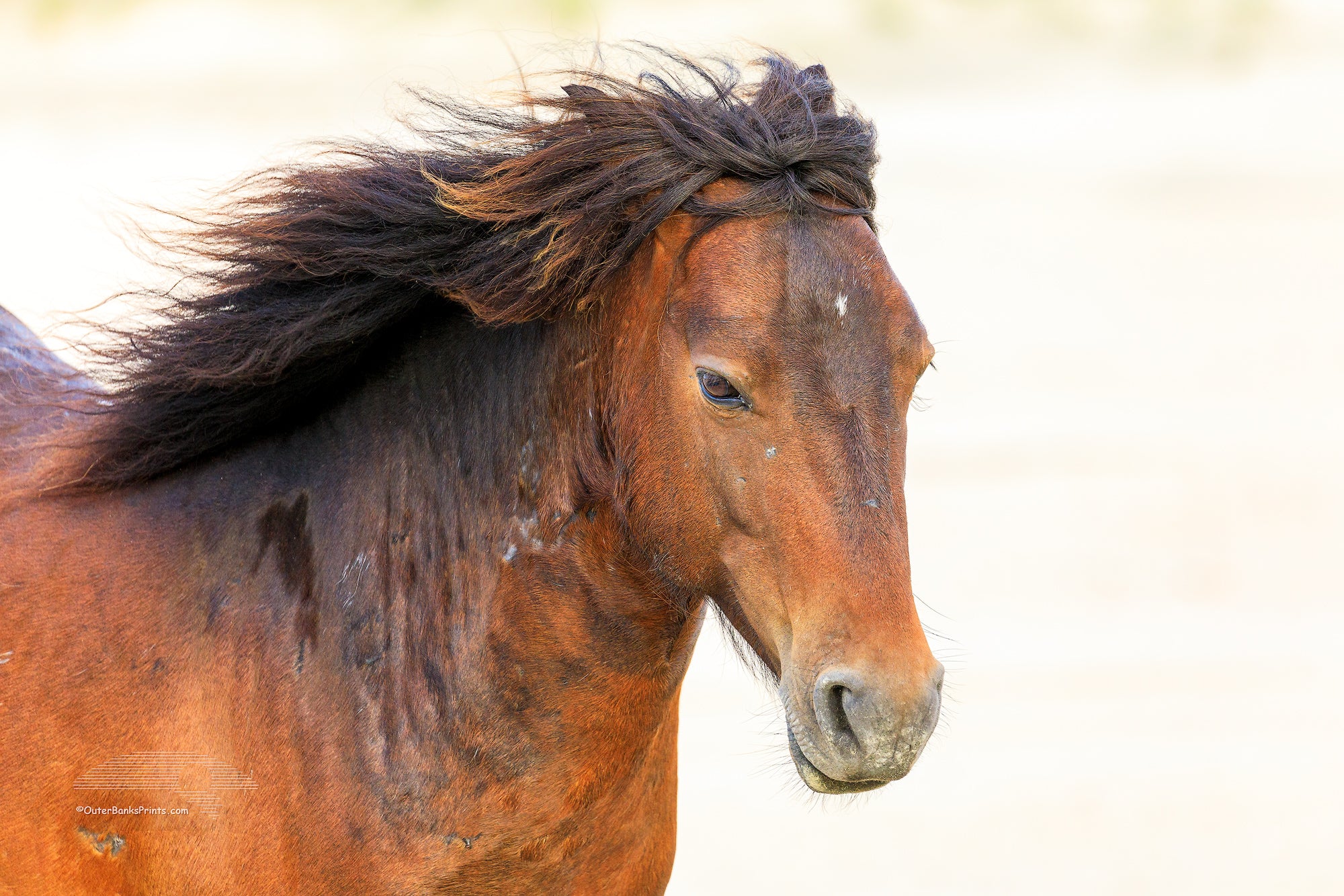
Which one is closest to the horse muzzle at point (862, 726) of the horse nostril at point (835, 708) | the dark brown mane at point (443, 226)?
the horse nostril at point (835, 708)

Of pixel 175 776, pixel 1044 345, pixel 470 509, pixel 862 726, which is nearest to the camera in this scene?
pixel 862 726

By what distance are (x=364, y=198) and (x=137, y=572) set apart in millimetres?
911

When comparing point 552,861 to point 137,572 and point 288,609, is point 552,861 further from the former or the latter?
point 137,572

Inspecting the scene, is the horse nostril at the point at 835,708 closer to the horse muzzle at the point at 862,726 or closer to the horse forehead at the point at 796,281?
the horse muzzle at the point at 862,726

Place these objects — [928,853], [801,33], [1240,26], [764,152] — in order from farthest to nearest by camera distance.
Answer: [1240,26], [801,33], [928,853], [764,152]

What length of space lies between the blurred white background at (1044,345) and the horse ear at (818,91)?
0.30 meters

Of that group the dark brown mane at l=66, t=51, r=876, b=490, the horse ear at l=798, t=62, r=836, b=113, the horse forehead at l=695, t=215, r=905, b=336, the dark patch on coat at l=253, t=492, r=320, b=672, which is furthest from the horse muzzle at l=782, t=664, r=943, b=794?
the horse ear at l=798, t=62, r=836, b=113

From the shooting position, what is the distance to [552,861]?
284 cm

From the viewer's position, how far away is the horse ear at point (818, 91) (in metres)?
2.90

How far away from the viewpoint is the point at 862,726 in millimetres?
2338

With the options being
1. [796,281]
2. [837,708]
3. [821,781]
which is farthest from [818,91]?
[821,781]

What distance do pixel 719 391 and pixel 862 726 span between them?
640 mm

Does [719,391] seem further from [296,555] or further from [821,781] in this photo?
[296,555]

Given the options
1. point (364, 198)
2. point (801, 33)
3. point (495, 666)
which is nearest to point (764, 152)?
point (364, 198)
